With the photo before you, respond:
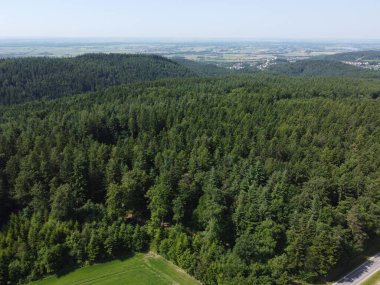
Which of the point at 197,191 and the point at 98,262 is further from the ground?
the point at 197,191

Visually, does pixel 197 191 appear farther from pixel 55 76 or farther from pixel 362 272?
pixel 55 76

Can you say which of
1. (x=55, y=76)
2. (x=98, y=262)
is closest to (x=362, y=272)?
(x=98, y=262)

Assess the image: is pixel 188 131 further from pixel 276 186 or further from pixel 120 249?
pixel 120 249

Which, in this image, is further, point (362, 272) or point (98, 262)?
point (362, 272)

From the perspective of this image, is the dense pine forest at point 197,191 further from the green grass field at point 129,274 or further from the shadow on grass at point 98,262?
the green grass field at point 129,274

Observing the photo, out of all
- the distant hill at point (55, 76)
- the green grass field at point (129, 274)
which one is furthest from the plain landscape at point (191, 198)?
the distant hill at point (55, 76)

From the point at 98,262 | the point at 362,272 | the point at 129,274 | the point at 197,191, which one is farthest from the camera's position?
the point at 197,191

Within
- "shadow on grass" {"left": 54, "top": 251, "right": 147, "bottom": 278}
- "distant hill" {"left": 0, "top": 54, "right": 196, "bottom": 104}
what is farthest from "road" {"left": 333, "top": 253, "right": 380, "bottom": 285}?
"distant hill" {"left": 0, "top": 54, "right": 196, "bottom": 104}
